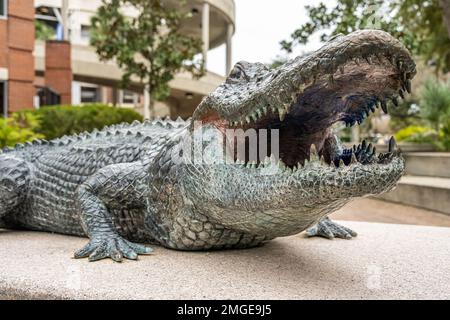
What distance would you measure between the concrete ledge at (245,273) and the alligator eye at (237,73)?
3.17ft

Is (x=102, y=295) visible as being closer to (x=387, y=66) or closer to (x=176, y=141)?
(x=176, y=141)

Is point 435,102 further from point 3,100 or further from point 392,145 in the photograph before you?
point 392,145

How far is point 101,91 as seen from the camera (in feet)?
139

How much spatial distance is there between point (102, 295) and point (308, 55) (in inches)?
50.4

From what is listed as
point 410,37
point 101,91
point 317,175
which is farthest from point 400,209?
point 101,91

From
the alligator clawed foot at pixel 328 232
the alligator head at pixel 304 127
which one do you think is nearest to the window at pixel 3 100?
the alligator clawed foot at pixel 328 232

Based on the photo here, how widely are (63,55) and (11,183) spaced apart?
1220cm

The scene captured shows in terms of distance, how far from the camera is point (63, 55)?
14.6 metres

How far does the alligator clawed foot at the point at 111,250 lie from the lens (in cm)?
Answer: 252

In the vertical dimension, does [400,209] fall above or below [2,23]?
below

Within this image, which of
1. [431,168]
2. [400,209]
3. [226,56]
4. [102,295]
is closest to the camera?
[102,295]

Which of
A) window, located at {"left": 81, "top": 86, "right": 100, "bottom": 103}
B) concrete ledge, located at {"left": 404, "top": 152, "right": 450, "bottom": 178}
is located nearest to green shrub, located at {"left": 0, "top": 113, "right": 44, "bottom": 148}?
concrete ledge, located at {"left": 404, "top": 152, "right": 450, "bottom": 178}

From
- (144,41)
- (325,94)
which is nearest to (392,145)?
(325,94)

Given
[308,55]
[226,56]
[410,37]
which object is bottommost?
[308,55]
